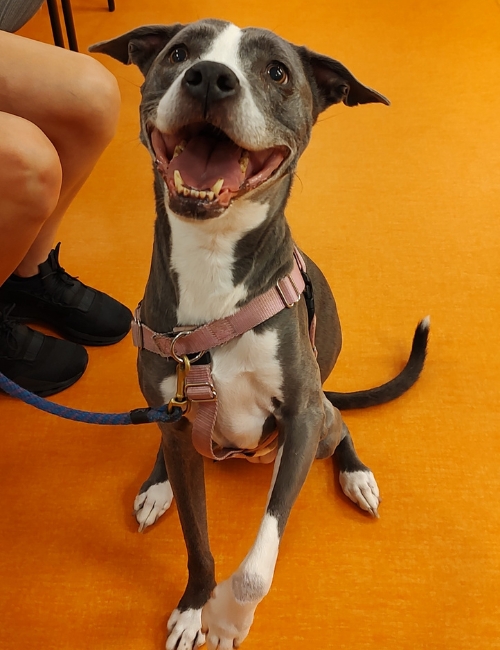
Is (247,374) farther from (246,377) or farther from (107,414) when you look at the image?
(107,414)

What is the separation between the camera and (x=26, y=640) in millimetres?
1244

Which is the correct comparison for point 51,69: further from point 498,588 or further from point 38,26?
point 38,26

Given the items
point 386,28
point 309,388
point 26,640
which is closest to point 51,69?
point 309,388

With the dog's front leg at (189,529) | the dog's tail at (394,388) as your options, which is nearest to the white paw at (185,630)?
the dog's front leg at (189,529)

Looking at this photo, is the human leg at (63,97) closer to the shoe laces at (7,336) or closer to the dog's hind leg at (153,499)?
the shoe laces at (7,336)

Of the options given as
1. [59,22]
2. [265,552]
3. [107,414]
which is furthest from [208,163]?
[59,22]

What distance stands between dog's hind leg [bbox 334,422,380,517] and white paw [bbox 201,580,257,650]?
0.56 m

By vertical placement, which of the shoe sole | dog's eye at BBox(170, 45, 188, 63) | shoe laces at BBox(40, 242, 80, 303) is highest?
dog's eye at BBox(170, 45, 188, 63)

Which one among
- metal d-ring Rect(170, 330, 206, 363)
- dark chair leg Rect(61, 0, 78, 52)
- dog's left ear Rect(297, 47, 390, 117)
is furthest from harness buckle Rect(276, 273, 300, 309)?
dark chair leg Rect(61, 0, 78, 52)

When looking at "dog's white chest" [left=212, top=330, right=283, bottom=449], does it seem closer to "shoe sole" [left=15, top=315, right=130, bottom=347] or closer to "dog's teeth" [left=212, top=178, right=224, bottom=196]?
"dog's teeth" [left=212, top=178, right=224, bottom=196]

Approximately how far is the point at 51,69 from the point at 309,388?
1063 mm

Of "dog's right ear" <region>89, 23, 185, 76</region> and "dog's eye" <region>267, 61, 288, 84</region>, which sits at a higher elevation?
"dog's eye" <region>267, 61, 288, 84</region>

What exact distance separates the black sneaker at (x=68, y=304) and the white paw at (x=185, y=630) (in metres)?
0.91

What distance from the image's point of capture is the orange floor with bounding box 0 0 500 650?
1285 mm
